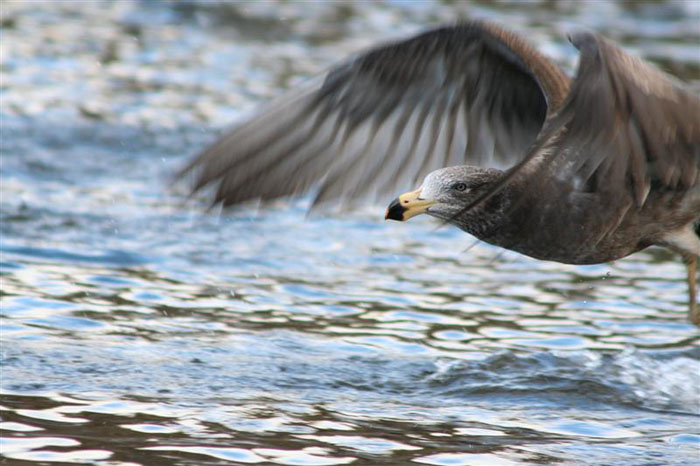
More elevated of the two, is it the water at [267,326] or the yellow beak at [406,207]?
the yellow beak at [406,207]

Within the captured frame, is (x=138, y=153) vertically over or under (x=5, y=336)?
over

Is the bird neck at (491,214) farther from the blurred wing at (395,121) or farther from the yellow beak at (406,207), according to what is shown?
the blurred wing at (395,121)

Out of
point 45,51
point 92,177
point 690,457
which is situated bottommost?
point 690,457

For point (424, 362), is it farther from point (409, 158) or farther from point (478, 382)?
point (409, 158)

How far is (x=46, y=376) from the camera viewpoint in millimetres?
6102

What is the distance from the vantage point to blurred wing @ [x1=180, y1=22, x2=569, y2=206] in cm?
638

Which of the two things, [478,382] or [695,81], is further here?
[695,81]

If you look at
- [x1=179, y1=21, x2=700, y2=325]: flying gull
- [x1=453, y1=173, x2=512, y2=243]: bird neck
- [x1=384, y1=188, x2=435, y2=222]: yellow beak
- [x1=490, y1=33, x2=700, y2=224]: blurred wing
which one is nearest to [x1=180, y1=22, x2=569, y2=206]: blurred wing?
[x1=179, y1=21, x2=700, y2=325]: flying gull

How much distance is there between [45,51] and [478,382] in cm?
741

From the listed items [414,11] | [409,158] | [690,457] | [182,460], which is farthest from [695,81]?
[182,460]

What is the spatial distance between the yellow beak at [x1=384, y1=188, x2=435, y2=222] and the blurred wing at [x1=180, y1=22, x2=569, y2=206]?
2.38 feet

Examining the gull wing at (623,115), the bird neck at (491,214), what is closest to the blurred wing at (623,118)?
the gull wing at (623,115)

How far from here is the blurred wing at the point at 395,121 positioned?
6383 millimetres

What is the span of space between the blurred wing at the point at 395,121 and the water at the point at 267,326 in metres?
0.29
